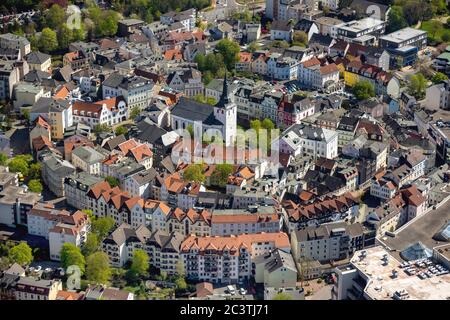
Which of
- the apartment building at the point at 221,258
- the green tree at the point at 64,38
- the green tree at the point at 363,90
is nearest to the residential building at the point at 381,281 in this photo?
the apartment building at the point at 221,258

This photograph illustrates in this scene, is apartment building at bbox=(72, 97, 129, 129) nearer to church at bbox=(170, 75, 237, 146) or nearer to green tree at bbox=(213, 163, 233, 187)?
church at bbox=(170, 75, 237, 146)

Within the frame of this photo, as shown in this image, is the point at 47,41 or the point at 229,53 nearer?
the point at 229,53

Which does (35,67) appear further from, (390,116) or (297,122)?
(390,116)

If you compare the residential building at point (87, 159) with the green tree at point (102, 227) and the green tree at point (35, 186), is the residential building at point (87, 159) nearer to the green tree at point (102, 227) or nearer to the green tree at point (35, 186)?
the green tree at point (35, 186)

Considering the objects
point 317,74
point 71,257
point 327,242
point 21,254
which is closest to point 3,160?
point 21,254

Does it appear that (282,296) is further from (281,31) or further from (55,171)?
(281,31)

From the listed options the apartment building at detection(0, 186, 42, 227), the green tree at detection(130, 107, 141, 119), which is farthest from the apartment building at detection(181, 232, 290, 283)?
the green tree at detection(130, 107, 141, 119)
